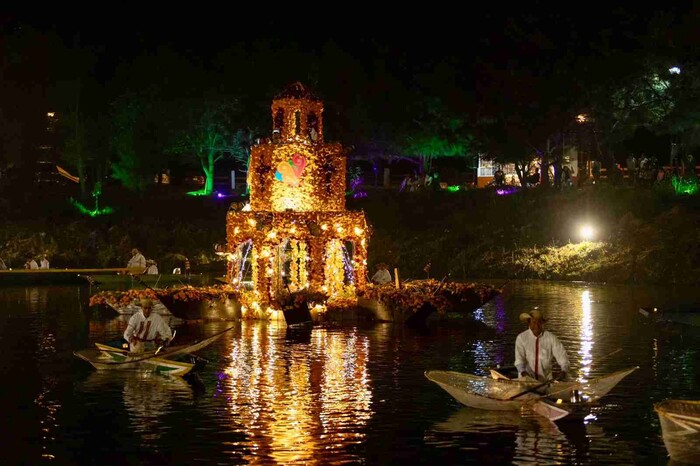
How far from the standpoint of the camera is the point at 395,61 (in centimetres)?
8819

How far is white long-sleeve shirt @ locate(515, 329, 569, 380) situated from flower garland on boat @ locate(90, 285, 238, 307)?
58.0ft

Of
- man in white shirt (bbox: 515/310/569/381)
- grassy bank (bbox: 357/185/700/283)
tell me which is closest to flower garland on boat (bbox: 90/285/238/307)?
man in white shirt (bbox: 515/310/569/381)

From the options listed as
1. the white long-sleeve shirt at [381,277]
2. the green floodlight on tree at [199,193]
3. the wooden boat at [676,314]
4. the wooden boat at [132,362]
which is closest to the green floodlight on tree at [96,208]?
the green floodlight on tree at [199,193]

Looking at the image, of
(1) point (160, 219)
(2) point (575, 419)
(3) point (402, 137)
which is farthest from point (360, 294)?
(3) point (402, 137)

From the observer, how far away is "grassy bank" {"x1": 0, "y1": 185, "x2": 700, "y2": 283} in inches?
2235

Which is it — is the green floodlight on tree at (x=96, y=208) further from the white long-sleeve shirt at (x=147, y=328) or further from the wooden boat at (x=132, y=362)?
the white long-sleeve shirt at (x=147, y=328)

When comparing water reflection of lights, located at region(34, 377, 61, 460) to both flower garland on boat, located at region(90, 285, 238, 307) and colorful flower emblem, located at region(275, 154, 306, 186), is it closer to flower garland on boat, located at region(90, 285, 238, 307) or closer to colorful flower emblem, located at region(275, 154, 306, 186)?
flower garland on boat, located at region(90, 285, 238, 307)

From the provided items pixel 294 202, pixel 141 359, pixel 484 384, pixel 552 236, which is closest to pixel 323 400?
pixel 484 384

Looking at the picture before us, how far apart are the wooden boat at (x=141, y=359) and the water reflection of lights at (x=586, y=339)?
772 cm

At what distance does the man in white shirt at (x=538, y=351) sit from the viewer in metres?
20.0

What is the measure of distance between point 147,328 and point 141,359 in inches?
27.5

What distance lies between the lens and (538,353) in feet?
66.0

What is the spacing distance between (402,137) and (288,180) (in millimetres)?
48544

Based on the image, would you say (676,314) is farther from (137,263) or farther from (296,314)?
(137,263)
